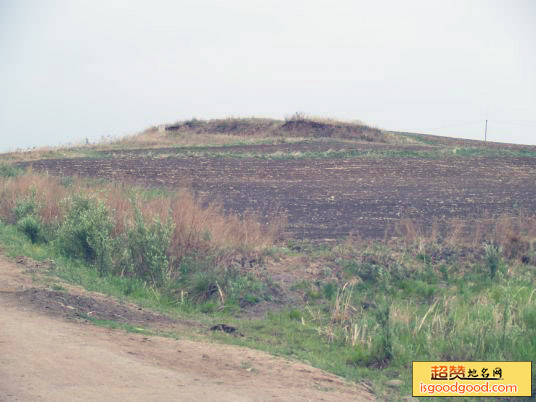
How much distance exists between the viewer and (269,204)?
24984 millimetres

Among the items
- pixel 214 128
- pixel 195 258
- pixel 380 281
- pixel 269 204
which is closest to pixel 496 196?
pixel 269 204

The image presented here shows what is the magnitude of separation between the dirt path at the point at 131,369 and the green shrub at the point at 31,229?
811cm

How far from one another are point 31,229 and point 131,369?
1171cm

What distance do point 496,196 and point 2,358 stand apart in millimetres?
22313

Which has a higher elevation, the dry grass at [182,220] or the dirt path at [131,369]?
the dry grass at [182,220]

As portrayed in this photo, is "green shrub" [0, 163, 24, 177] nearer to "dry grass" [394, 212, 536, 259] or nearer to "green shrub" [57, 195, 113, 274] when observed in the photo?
"green shrub" [57, 195, 113, 274]

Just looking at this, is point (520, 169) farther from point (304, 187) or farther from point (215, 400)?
point (215, 400)

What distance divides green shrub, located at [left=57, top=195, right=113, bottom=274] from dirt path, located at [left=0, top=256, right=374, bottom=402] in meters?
5.90

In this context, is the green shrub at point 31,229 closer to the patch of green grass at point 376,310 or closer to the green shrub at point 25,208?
the patch of green grass at point 376,310

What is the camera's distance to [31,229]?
61.9 feet

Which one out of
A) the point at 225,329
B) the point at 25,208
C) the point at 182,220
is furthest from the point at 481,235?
the point at 25,208

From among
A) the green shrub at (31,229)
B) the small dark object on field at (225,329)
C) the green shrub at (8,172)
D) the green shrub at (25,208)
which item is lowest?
the small dark object on field at (225,329)

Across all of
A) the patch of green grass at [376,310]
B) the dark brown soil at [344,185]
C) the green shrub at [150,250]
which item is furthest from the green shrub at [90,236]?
the dark brown soil at [344,185]

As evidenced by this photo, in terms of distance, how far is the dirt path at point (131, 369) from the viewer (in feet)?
24.5
